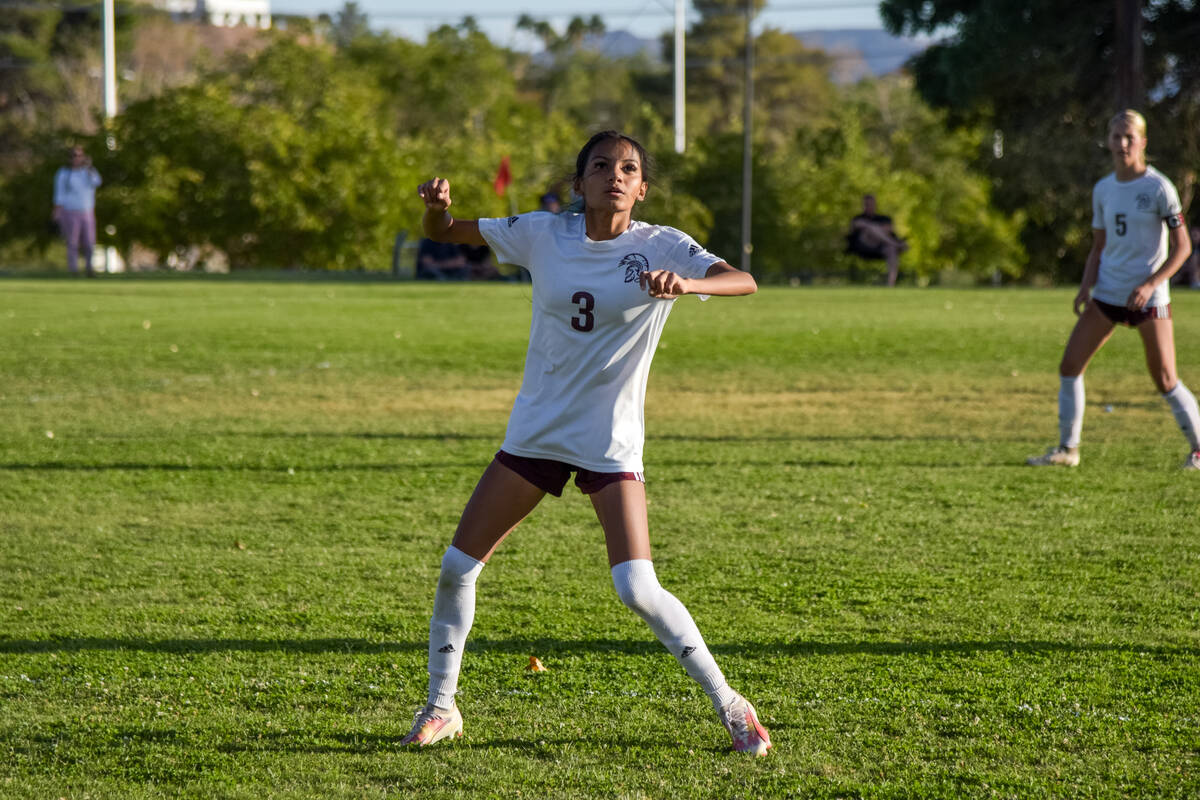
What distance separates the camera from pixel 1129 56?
34156mm

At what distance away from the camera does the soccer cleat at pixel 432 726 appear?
4.42m

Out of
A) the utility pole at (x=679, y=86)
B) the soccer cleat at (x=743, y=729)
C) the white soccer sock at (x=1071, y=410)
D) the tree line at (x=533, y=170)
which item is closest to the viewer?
the soccer cleat at (x=743, y=729)

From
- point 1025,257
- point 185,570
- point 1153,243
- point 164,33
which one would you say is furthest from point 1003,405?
point 164,33

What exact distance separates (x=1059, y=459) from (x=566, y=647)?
5229 millimetres

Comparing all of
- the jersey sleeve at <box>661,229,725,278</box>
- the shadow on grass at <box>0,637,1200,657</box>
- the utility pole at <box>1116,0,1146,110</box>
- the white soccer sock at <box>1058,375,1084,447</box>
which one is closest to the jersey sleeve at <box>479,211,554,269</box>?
the jersey sleeve at <box>661,229,725,278</box>

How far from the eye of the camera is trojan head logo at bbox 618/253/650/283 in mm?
4238

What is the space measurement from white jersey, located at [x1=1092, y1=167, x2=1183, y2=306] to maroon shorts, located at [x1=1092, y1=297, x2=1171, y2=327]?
0.04 meters

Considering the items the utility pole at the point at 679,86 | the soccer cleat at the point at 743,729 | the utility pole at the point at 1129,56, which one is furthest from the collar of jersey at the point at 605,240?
the utility pole at the point at 679,86

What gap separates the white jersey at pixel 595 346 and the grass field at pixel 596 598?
957 millimetres

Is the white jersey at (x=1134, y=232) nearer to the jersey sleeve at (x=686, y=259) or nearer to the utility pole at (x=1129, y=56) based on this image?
the jersey sleeve at (x=686, y=259)

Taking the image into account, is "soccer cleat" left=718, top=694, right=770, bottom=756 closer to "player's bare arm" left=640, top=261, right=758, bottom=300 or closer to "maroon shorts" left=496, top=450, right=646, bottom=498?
"maroon shorts" left=496, top=450, right=646, bottom=498

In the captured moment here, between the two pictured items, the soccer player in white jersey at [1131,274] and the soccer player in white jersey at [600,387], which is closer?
the soccer player in white jersey at [600,387]

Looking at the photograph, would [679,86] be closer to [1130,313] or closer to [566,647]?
[1130,313]

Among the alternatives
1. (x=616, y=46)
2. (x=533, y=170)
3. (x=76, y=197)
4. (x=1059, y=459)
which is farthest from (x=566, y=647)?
(x=616, y=46)
